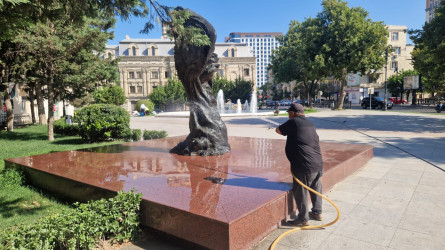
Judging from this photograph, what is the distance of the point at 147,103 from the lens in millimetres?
44875

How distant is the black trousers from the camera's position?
3990 millimetres

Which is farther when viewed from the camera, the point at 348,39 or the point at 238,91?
the point at 238,91

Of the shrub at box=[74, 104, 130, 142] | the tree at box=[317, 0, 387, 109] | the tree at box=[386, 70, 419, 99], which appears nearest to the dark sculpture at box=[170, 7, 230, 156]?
the shrub at box=[74, 104, 130, 142]

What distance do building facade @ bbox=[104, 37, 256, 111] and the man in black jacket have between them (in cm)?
5843

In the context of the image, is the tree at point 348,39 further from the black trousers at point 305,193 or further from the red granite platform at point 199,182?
the black trousers at point 305,193

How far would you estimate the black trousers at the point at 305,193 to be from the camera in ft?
13.1

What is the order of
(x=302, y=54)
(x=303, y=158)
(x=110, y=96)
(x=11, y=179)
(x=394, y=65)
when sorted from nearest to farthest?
(x=303, y=158), (x=11, y=179), (x=302, y=54), (x=110, y=96), (x=394, y=65)

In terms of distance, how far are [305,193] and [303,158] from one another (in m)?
0.50

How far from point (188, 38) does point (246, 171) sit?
268cm

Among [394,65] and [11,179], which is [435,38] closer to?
[11,179]

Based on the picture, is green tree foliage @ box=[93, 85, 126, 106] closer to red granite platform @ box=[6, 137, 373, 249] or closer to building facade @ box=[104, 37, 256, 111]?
building facade @ box=[104, 37, 256, 111]

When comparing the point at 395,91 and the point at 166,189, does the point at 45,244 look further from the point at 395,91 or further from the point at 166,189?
the point at 395,91

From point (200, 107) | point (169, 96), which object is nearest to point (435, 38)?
point (200, 107)

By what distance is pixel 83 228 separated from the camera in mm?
3188
